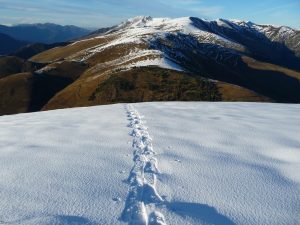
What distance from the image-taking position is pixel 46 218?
26.8 ft

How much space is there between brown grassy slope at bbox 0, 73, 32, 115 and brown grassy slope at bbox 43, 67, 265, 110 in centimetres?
911

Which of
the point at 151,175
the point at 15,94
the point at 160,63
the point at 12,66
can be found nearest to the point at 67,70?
the point at 15,94

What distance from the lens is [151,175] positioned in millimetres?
11117

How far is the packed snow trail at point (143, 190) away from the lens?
8500mm

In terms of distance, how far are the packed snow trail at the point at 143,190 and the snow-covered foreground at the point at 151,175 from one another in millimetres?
24

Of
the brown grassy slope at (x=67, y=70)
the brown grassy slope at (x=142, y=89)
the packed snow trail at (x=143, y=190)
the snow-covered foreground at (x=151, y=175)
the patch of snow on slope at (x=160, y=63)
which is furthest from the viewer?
the brown grassy slope at (x=67, y=70)

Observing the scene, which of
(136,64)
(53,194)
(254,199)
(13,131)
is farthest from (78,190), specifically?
(136,64)

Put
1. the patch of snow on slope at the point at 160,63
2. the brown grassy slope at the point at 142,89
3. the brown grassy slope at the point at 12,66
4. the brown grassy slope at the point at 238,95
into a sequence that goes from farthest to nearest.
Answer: the brown grassy slope at the point at 12,66 → the patch of snow on slope at the point at 160,63 → the brown grassy slope at the point at 142,89 → the brown grassy slope at the point at 238,95

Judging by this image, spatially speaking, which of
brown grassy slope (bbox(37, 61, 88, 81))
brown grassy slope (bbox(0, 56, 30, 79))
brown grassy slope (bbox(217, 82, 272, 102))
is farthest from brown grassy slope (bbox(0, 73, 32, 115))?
brown grassy slope (bbox(217, 82, 272, 102))

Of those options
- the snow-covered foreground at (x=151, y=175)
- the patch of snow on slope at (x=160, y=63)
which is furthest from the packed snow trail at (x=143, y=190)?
the patch of snow on slope at (x=160, y=63)

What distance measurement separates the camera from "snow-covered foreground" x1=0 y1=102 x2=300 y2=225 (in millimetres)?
8672

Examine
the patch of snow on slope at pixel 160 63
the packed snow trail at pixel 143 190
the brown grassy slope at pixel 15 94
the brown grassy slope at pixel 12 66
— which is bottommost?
the brown grassy slope at pixel 15 94

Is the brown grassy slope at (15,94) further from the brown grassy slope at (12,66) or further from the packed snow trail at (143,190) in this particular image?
the packed snow trail at (143,190)

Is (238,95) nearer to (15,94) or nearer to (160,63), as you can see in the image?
(160,63)
